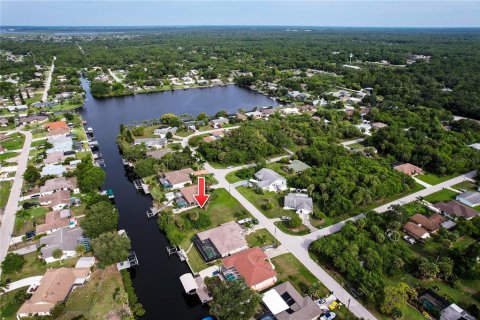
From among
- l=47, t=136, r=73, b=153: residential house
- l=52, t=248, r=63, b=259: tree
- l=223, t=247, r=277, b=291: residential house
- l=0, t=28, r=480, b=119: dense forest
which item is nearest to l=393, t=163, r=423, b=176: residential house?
l=223, t=247, r=277, b=291: residential house

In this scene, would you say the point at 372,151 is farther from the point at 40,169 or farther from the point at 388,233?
the point at 40,169

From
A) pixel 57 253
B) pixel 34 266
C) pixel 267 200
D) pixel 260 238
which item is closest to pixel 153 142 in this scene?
pixel 267 200

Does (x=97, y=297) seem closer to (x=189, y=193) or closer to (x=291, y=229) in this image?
(x=189, y=193)

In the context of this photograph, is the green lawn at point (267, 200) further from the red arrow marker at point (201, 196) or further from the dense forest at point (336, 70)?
the dense forest at point (336, 70)

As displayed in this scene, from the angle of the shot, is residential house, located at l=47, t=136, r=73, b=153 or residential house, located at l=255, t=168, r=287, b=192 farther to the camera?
residential house, located at l=47, t=136, r=73, b=153

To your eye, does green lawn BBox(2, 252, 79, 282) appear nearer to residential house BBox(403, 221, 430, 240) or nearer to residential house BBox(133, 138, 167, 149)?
residential house BBox(133, 138, 167, 149)

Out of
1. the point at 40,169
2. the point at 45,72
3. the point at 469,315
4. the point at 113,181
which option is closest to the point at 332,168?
the point at 469,315
